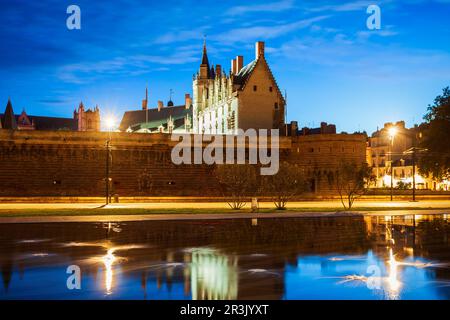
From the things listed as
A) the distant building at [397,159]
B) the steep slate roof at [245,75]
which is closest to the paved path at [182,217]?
the steep slate roof at [245,75]

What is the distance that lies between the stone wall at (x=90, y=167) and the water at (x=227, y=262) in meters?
25.6

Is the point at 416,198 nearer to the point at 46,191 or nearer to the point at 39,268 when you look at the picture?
the point at 46,191

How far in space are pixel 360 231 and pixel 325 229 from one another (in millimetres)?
1496

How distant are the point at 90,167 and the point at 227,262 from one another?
37.0m

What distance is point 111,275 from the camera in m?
11.2

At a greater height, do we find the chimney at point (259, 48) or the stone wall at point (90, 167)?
the chimney at point (259, 48)

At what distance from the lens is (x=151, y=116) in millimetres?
120875

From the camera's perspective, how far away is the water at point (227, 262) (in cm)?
971

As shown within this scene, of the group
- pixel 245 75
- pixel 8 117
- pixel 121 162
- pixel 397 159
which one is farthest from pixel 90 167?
pixel 8 117

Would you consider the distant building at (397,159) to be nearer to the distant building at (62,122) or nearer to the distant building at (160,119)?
the distant building at (160,119)

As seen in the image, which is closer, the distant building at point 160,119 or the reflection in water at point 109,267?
the reflection in water at point 109,267

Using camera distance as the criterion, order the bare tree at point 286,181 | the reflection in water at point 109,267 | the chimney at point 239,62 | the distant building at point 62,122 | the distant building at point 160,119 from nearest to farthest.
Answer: the reflection in water at point 109,267 < the bare tree at point 286,181 < the chimney at point 239,62 < the distant building at point 160,119 < the distant building at point 62,122

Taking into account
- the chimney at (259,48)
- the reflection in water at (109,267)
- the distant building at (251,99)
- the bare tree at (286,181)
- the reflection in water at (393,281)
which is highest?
the chimney at (259,48)

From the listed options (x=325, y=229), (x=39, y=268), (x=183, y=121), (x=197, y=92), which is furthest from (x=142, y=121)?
(x=39, y=268)
